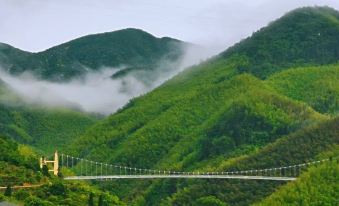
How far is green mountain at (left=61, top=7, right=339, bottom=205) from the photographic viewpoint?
336 feet

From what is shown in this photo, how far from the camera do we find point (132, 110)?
547 feet

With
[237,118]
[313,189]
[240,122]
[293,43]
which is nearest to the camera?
[313,189]

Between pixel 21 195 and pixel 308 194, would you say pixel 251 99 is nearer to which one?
pixel 308 194

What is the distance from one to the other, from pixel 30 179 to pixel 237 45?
353ft

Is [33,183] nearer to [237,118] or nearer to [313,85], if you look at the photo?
[237,118]

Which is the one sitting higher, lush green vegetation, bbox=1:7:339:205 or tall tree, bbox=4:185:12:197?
lush green vegetation, bbox=1:7:339:205

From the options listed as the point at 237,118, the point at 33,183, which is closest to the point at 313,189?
the point at 33,183

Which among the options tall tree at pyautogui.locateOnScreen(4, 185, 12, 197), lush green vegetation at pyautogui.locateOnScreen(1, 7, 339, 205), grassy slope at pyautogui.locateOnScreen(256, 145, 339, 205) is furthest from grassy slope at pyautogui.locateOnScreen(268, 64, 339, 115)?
tall tree at pyautogui.locateOnScreen(4, 185, 12, 197)

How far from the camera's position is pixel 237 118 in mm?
127562

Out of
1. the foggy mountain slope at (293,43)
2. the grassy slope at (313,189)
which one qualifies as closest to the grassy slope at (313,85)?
the foggy mountain slope at (293,43)

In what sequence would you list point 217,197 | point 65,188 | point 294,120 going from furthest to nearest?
1. point 294,120
2. point 217,197
3. point 65,188

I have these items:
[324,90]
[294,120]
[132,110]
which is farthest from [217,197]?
[132,110]

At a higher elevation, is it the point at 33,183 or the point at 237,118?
the point at 237,118

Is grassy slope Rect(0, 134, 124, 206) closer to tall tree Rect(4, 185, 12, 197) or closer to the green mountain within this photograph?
tall tree Rect(4, 185, 12, 197)
